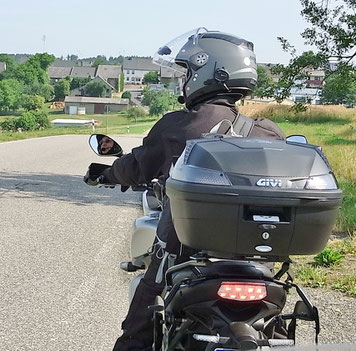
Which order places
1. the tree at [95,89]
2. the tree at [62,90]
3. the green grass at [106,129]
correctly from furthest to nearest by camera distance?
the tree at [62,90]
the tree at [95,89]
the green grass at [106,129]

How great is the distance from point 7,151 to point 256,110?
25971mm

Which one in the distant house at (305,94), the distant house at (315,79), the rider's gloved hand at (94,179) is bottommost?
the distant house at (305,94)

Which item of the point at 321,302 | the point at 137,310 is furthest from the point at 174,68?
the point at 321,302

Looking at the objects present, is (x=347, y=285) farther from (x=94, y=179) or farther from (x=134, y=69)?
(x=134, y=69)

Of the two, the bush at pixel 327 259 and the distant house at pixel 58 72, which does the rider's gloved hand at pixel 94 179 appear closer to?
the bush at pixel 327 259

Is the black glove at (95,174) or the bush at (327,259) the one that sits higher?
the black glove at (95,174)

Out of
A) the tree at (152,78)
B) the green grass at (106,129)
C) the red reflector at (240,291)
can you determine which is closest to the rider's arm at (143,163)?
the red reflector at (240,291)

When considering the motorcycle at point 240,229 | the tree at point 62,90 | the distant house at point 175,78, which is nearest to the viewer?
the motorcycle at point 240,229

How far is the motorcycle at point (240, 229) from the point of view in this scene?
2369mm

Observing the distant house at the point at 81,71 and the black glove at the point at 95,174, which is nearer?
the black glove at the point at 95,174

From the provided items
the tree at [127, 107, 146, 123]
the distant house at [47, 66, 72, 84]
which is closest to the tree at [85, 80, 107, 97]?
the tree at [127, 107, 146, 123]

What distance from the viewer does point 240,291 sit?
2447mm

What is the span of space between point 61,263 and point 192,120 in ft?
12.9

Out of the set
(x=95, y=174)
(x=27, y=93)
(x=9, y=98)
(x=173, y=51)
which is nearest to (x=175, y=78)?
(x=173, y=51)
